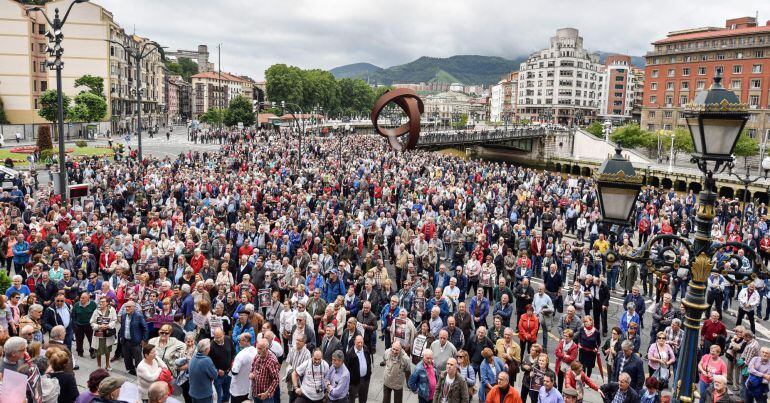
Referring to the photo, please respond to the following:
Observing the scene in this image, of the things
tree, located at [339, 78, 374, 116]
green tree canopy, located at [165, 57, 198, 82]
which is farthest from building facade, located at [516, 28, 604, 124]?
green tree canopy, located at [165, 57, 198, 82]

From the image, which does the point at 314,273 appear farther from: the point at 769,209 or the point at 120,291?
the point at 769,209

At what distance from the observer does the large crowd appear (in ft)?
23.7

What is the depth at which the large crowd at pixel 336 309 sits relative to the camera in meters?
7.23

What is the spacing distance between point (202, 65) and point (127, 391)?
17820cm

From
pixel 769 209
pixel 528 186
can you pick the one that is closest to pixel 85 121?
pixel 528 186

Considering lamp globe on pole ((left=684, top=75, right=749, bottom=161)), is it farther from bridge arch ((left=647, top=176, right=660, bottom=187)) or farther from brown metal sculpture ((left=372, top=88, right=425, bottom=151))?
bridge arch ((left=647, top=176, right=660, bottom=187))

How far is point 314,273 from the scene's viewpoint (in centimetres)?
1132

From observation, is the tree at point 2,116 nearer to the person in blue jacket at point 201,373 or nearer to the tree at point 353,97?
→ the tree at point 353,97

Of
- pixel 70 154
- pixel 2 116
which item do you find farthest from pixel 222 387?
pixel 2 116

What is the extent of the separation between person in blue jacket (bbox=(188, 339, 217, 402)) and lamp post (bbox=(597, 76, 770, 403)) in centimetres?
529

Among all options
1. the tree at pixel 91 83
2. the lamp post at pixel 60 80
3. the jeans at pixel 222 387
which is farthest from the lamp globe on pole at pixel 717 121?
the tree at pixel 91 83

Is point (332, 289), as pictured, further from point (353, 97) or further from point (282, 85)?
point (353, 97)

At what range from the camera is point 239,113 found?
254 feet

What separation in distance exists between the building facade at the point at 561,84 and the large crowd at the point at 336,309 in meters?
125
